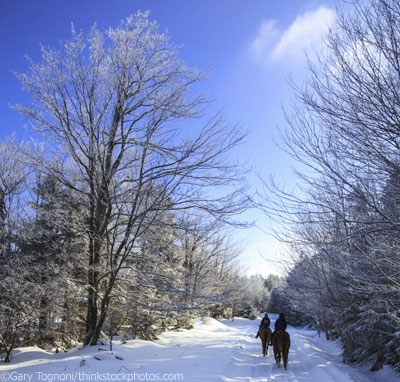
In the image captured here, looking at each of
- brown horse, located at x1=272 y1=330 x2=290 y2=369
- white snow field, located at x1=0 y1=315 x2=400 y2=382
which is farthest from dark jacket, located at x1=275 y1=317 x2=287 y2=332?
white snow field, located at x1=0 y1=315 x2=400 y2=382

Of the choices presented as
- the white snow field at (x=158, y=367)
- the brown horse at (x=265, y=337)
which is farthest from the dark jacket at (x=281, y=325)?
the brown horse at (x=265, y=337)

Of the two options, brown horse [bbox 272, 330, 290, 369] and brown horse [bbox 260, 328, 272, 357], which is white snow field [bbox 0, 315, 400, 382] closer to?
brown horse [bbox 272, 330, 290, 369]

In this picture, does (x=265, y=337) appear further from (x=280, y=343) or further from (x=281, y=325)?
(x=280, y=343)

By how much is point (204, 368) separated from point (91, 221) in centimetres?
503

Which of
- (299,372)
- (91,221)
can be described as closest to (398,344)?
(299,372)

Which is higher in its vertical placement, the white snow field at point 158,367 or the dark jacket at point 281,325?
the dark jacket at point 281,325

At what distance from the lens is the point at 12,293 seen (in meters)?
8.82

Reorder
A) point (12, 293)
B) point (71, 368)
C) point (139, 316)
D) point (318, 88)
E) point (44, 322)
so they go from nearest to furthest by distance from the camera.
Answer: point (318, 88), point (71, 368), point (12, 293), point (44, 322), point (139, 316)

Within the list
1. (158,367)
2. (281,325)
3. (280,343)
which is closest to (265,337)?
(281,325)

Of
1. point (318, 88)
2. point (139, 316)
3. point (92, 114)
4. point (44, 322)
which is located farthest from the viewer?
point (139, 316)

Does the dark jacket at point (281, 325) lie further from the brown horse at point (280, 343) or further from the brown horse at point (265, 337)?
the brown horse at point (265, 337)

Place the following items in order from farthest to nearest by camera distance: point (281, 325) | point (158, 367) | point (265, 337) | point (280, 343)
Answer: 1. point (265, 337)
2. point (281, 325)
3. point (280, 343)
4. point (158, 367)

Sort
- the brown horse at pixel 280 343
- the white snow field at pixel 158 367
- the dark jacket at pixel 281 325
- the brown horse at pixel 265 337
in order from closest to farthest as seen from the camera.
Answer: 1. the white snow field at pixel 158 367
2. the brown horse at pixel 280 343
3. the dark jacket at pixel 281 325
4. the brown horse at pixel 265 337

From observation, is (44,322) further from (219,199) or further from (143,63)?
(143,63)
